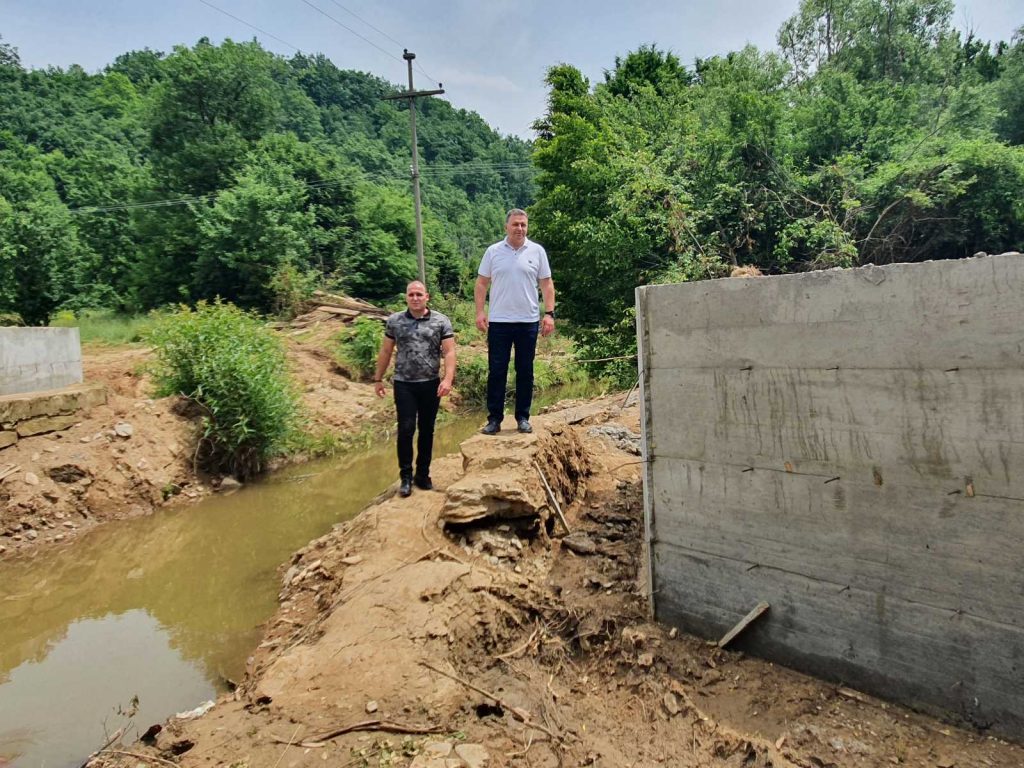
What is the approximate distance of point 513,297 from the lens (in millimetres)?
4855

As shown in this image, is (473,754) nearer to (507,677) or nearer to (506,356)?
(507,677)

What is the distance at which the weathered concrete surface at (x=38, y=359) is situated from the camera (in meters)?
7.57

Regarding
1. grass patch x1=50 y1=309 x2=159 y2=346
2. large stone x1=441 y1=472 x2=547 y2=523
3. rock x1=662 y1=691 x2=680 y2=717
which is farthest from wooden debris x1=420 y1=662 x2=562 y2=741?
grass patch x1=50 y1=309 x2=159 y2=346

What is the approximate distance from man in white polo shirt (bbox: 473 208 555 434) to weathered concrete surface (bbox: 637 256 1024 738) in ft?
4.61

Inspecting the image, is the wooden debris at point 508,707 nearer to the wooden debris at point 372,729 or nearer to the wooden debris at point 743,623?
the wooden debris at point 372,729

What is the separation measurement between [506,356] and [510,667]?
2417mm

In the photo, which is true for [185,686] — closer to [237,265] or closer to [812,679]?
[812,679]

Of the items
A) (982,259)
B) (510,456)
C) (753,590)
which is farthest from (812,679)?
(510,456)

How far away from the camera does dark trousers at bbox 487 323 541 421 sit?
16.2ft

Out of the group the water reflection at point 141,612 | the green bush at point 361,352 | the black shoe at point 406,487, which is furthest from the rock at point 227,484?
the green bush at point 361,352

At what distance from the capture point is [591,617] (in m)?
3.73

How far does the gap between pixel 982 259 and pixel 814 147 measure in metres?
13.5

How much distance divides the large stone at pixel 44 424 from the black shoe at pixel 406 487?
518 centimetres

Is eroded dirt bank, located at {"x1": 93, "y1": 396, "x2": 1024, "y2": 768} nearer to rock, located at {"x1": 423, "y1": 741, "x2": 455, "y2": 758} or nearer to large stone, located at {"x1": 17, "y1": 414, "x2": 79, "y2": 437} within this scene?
rock, located at {"x1": 423, "y1": 741, "x2": 455, "y2": 758}
